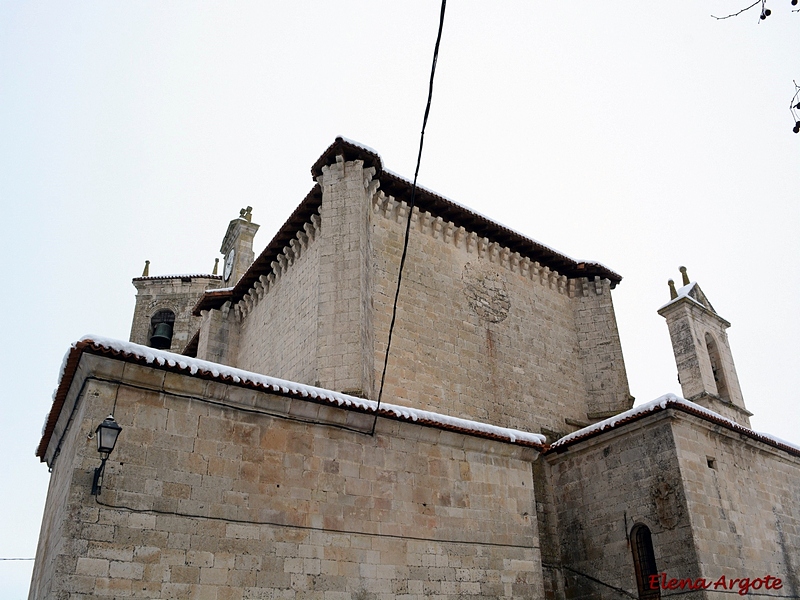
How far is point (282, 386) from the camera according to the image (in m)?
8.29

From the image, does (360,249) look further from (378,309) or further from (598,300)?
(598,300)

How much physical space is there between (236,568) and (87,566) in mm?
1591

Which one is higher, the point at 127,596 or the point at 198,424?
the point at 198,424

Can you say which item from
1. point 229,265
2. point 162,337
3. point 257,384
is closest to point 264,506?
point 257,384

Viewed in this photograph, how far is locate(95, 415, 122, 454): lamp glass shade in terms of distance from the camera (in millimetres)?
6696

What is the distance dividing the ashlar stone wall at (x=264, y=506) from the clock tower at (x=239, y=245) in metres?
15.6

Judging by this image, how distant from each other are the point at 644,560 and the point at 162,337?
21.7 meters

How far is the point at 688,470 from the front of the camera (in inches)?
435

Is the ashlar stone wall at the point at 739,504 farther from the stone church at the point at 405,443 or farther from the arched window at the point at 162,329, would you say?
the arched window at the point at 162,329

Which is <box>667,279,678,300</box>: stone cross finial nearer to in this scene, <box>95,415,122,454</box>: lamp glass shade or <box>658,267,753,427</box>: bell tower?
<box>658,267,753,427</box>: bell tower

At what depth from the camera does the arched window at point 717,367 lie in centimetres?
1947

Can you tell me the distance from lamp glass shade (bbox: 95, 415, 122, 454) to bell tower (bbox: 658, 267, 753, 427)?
54.1 feet

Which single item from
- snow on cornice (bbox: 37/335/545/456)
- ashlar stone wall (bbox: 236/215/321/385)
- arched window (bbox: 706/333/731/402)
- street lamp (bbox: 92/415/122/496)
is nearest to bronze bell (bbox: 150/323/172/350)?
ashlar stone wall (bbox: 236/215/321/385)

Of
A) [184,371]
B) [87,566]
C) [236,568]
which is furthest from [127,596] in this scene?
[184,371]
